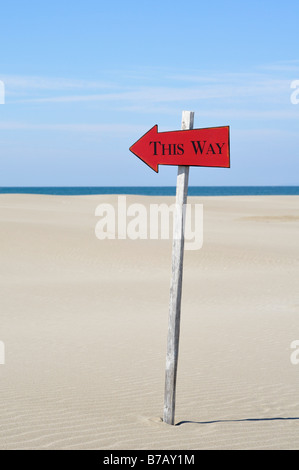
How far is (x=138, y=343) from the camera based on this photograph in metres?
10.0

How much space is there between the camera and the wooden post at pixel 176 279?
5840mm

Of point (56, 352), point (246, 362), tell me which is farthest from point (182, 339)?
point (56, 352)

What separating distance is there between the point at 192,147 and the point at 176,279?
1.31m

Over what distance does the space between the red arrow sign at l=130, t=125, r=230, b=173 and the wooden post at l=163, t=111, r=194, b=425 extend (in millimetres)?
105

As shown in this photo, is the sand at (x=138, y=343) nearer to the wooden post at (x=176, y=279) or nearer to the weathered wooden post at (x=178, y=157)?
the wooden post at (x=176, y=279)

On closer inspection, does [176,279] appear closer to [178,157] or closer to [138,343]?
[178,157]

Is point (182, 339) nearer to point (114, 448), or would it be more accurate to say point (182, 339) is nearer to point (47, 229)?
point (114, 448)

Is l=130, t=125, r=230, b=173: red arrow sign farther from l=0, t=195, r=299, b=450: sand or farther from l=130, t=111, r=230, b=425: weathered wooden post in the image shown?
l=0, t=195, r=299, b=450: sand

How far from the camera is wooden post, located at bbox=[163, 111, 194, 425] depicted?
584 centimetres

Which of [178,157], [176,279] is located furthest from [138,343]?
[178,157]

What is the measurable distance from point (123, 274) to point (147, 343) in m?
7.37

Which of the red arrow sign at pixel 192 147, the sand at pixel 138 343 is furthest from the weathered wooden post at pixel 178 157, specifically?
the sand at pixel 138 343

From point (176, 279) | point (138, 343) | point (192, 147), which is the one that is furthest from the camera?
point (138, 343)

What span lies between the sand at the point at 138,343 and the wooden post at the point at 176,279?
0.29 metres
